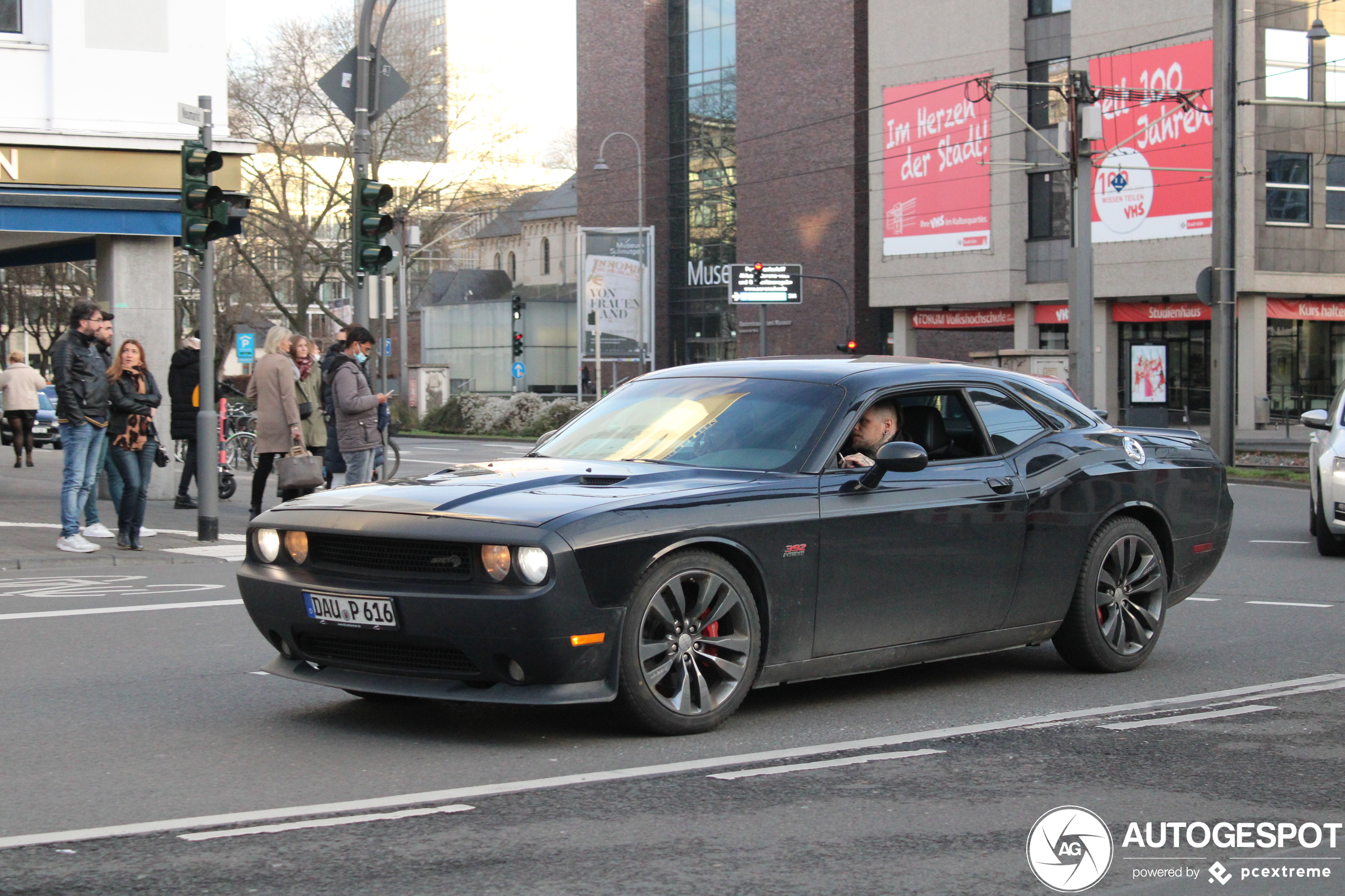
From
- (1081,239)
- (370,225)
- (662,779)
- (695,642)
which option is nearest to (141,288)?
Result: (370,225)

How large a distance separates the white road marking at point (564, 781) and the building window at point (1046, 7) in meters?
48.1

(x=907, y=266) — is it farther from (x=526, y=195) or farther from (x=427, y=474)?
(x=427, y=474)

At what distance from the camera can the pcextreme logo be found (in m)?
4.29

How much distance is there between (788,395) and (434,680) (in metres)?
2.07

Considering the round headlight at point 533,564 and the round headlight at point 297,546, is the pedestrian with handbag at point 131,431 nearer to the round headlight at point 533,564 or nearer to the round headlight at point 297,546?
the round headlight at point 297,546

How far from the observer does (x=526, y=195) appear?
64.1m

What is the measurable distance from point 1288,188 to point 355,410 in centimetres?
3807

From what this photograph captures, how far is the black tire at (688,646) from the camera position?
5.79 m

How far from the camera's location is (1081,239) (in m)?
30.6

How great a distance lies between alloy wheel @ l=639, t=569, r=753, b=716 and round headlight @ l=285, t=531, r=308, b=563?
1.36 metres

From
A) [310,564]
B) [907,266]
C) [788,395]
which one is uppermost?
[907,266]

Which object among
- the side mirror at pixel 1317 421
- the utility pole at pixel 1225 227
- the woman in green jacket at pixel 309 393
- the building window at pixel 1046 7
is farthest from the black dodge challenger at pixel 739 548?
the building window at pixel 1046 7

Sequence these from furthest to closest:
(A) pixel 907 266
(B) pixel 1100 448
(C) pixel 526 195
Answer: (C) pixel 526 195 < (A) pixel 907 266 < (B) pixel 1100 448

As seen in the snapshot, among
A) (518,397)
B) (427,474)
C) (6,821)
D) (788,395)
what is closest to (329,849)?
(6,821)
